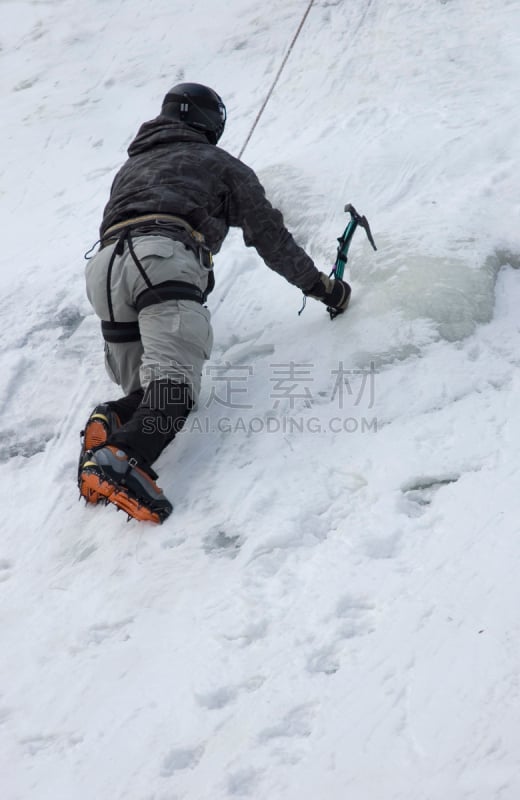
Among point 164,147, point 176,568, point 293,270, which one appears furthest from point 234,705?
point 164,147

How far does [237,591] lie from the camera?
9.11 ft

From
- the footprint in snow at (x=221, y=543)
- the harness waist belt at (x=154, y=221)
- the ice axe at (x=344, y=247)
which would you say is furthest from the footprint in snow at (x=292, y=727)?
the ice axe at (x=344, y=247)

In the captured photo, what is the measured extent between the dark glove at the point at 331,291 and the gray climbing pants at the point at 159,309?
0.67m

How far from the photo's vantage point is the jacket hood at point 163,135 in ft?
12.6

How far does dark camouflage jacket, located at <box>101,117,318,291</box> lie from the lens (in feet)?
11.9

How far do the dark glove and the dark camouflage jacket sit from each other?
4 centimetres

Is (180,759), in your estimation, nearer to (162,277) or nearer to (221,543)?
(221,543)

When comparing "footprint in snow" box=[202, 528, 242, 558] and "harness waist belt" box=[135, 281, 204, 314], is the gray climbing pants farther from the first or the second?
"footprint in snow" box=[202, 528, 242, 558]

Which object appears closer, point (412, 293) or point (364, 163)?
point (412, 293)

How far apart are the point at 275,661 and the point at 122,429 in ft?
3.84

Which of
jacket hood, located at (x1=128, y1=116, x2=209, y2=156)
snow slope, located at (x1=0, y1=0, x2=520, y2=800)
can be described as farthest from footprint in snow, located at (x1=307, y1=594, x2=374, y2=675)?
jacket hood, located at (x1=128, y1=116, x2=209, y2=156)

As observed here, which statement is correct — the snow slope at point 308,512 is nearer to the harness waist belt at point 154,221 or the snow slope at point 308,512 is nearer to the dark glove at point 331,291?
the dark glove at point 331,291

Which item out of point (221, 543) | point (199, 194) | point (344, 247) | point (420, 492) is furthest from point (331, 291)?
point (221, 543)

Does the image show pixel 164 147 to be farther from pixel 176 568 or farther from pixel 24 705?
pixel 24 705
